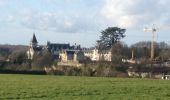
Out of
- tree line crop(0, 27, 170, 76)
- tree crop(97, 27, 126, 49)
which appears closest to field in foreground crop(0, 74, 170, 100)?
tree line crop(0, 27, 170, 76)

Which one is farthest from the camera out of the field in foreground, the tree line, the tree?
the tree

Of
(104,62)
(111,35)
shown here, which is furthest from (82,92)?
(111,35)

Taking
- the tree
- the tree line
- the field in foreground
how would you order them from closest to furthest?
the field in foreground
the tree line
the tree

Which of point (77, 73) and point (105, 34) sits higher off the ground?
point (105, 34)

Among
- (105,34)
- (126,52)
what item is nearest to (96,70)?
(126,52)

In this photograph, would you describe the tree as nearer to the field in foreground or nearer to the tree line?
the tree line

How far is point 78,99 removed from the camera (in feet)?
65.6

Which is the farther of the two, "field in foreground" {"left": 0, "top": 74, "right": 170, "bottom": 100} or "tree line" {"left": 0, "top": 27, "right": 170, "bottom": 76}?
"tree line" {"left": 0, "top": 27, "right": 170, "bottom": 76}

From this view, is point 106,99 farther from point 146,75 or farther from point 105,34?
point 105,34

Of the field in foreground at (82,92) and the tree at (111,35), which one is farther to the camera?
the tree at (111,35)

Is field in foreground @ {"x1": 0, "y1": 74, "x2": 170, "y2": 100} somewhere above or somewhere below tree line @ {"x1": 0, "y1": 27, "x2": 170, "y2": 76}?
below

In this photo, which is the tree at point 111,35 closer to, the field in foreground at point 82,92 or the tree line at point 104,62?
the tree line at point 104,62

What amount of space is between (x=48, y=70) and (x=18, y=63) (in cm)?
1870

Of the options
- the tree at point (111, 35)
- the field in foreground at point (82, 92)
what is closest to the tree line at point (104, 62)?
the tree at point (111, 35)
